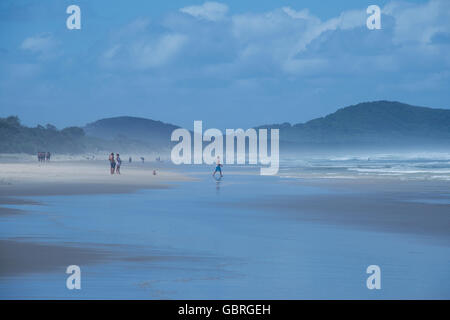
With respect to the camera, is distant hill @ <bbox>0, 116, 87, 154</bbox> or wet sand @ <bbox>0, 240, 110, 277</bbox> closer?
wet sand @ <bbox>0, 240, 110, 277</bbox>

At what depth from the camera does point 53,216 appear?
17141 millimetres

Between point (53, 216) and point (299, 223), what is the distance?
20.3 ft

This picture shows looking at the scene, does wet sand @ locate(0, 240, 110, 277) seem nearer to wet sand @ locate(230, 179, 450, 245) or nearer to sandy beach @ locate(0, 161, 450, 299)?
sandy beach @ locate(0, 161, 450, 299)

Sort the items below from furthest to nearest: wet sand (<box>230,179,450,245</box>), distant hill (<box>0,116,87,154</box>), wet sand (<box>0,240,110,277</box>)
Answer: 1. distant hill (<box>0,116,87,154</box>)
2. wet sand (<box>230,179,450,245</box>)
3. wet sand (<box>0,240,110,277</box>)

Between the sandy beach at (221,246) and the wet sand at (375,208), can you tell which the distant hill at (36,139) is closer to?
the wet sand at (375,208)

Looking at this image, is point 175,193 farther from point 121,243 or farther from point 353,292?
point 353,292

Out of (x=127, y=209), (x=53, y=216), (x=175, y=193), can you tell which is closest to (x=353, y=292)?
(x=53, y=216)

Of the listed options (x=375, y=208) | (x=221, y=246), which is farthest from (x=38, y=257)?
(x=375, y=208)

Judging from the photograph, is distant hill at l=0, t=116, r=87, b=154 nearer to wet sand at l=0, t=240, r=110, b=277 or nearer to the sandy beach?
the sandy beach

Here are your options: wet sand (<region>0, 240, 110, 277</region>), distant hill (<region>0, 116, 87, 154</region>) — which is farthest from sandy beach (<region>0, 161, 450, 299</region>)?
distant hill (<region>0, 116, 87, 154</region>)

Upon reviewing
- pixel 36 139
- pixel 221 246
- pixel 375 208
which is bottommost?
pixel 221 246

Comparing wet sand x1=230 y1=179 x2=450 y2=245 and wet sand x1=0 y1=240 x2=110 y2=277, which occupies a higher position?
wet sand x1=230 y1=179 x2=450 y2=245

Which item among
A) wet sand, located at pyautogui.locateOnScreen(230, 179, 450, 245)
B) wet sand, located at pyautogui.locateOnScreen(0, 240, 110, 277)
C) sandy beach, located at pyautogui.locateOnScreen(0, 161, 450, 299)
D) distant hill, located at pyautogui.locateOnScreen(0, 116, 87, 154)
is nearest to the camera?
sandy beach, located at pyautogui.locateOnScreen(0, 161, 450, 299)

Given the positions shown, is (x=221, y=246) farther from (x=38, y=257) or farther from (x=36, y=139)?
(x=36, y=139)
